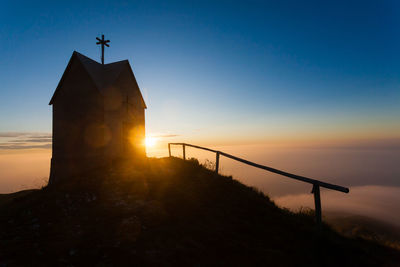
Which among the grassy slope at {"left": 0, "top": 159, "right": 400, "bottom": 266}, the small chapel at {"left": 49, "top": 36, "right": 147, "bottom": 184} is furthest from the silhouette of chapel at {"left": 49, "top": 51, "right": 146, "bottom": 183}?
the grassy slope at {"left": 0, "top": 159, "right": 400, "bottom": 266}

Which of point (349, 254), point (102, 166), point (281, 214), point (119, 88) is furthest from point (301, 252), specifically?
point (119, 88)

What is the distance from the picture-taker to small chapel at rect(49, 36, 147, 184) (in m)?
12.5

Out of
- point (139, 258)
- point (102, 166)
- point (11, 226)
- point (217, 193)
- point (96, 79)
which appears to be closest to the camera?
point (139, 258)

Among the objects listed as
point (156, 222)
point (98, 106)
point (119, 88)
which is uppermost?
point (119, 88)

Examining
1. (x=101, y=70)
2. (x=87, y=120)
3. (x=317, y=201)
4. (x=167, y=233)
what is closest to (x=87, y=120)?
(x=87, y=120)

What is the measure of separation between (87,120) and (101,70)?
487 centimetres

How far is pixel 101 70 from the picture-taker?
14977mm

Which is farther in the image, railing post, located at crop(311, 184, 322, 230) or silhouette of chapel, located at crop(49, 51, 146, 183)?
silhouette of chapel, located at crop(49, 51, 146, 183)

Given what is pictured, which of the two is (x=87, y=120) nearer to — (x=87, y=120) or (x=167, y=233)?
(x=87, y=120)

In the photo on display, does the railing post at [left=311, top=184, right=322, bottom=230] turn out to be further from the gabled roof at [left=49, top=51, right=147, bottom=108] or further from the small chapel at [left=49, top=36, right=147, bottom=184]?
the gabled roof at [left=49, top=51, right=147, bottom=108]

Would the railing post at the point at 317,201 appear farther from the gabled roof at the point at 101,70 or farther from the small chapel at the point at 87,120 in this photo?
the gabled roof at the point at 101,70

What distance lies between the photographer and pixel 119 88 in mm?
14180

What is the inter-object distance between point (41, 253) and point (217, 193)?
17.9 feet

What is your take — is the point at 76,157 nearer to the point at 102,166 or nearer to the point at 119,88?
the point at 102,166
